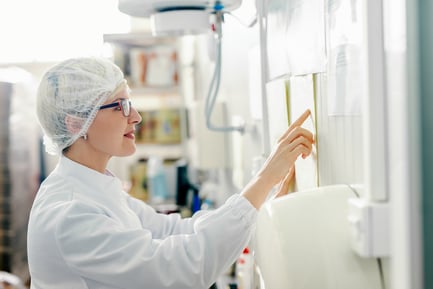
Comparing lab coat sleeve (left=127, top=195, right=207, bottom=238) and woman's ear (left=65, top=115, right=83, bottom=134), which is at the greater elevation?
woman's ear (left=65, top=115, right=83, bottom=134)

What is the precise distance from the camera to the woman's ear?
4.24 feet

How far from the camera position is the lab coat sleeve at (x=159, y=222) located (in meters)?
1.49

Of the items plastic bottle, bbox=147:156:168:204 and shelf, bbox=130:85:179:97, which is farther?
shelf, bbox=130:85:179:97

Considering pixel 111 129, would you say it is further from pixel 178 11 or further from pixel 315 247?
pixel 315 247

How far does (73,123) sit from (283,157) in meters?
0.53

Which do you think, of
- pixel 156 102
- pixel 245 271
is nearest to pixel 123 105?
Answer: pixel 245 271

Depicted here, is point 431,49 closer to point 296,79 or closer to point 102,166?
point 296,79

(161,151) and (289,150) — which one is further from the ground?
(289,150)

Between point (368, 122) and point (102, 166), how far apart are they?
885mm

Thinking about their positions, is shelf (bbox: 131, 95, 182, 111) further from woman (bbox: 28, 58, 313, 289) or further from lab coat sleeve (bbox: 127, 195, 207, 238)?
woman (bbox: 28, 58, 313, 289)

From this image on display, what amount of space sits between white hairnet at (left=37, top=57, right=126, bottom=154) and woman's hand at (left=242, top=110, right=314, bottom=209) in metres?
0.44

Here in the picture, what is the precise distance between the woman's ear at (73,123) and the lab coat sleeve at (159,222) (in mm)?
311

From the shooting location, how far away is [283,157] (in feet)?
3.51

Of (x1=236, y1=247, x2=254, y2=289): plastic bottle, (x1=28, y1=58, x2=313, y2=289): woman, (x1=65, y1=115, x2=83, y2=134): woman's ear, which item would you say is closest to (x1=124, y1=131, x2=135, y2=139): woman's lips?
(x1=28, y1=58, x2=313, y2=289): woman
